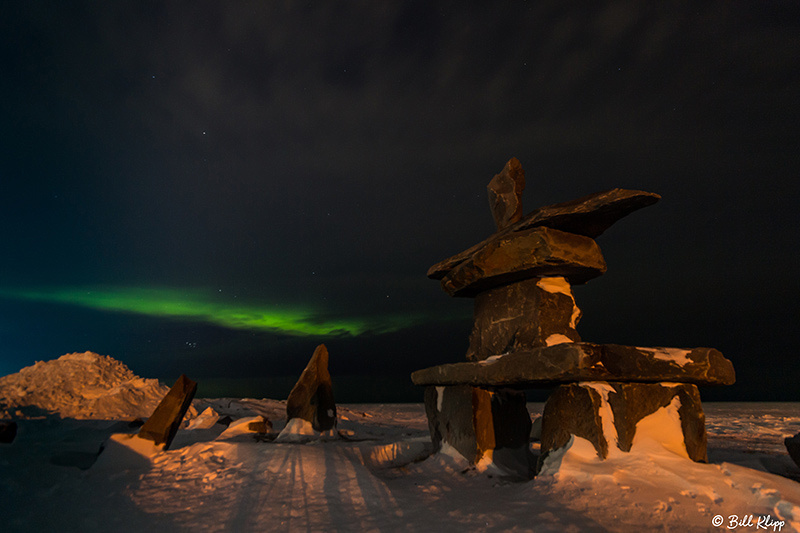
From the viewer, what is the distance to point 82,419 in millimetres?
8883

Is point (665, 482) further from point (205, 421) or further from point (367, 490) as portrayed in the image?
point (205, 421)

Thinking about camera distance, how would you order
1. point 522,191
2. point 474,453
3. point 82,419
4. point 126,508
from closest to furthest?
point 126,508, point 474,453, point 522,191, point 82,419

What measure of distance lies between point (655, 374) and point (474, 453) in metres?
2.39

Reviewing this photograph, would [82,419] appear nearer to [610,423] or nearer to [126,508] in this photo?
[126,508]

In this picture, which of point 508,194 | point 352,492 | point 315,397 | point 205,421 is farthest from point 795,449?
point 205,421

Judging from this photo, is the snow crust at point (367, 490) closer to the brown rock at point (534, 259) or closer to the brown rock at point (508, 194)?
the brown rock at point (534, 259)

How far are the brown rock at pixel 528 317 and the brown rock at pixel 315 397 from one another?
446 centimetres

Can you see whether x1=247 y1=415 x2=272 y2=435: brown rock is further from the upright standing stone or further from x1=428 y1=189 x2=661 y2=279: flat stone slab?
x1=428 y1=189 x2=661 y2=279: flat stone slab

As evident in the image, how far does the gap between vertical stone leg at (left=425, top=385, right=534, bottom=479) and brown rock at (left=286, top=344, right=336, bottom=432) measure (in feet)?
11.9

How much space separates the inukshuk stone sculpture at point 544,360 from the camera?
13.6 ft

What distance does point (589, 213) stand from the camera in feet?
15.0

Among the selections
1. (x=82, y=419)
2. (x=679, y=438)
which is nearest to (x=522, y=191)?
(x=679, y=438)

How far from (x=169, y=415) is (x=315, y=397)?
3325 mm

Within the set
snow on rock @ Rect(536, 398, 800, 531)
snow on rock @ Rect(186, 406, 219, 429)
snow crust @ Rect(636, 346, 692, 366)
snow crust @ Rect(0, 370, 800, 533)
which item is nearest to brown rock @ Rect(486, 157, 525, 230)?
snow crust @ Rect(636, 346, 692, 366)
